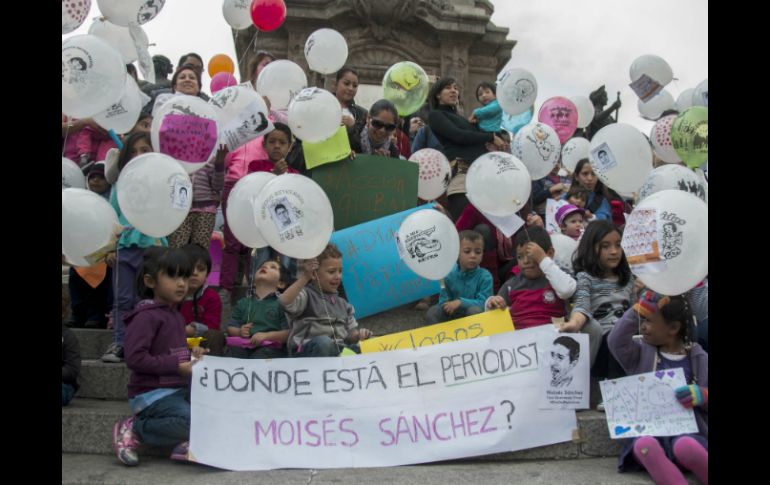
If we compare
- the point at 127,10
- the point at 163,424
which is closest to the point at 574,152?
→ the point at 127,10

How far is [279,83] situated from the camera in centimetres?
607

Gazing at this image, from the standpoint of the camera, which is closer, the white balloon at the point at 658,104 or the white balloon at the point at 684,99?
the white balloon at the point at 684,99

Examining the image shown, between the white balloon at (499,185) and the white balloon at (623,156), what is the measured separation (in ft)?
2.38

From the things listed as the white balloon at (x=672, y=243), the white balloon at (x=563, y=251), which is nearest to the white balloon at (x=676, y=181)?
the white balloon at (x=563, y=251)

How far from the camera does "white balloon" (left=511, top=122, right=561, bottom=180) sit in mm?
5566

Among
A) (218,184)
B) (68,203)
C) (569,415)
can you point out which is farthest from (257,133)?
(569,415)

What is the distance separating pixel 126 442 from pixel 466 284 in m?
2.24

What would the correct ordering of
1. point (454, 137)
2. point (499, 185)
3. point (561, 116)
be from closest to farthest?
1. point (499, 185)
2. point (454, 137)
3. point (561, 116)

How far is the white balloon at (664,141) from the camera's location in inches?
221

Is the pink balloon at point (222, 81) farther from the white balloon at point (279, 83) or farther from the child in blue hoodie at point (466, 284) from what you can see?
the child in blue hoodie at point (466, 284)

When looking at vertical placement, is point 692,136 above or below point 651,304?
above

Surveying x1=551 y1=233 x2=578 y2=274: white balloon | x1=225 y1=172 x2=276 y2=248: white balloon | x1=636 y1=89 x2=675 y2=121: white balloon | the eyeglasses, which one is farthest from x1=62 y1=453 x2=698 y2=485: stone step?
x1=636 y1=89 x2=675 y2=121: white balloon

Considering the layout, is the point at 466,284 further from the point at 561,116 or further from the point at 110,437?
the point at 561,116
